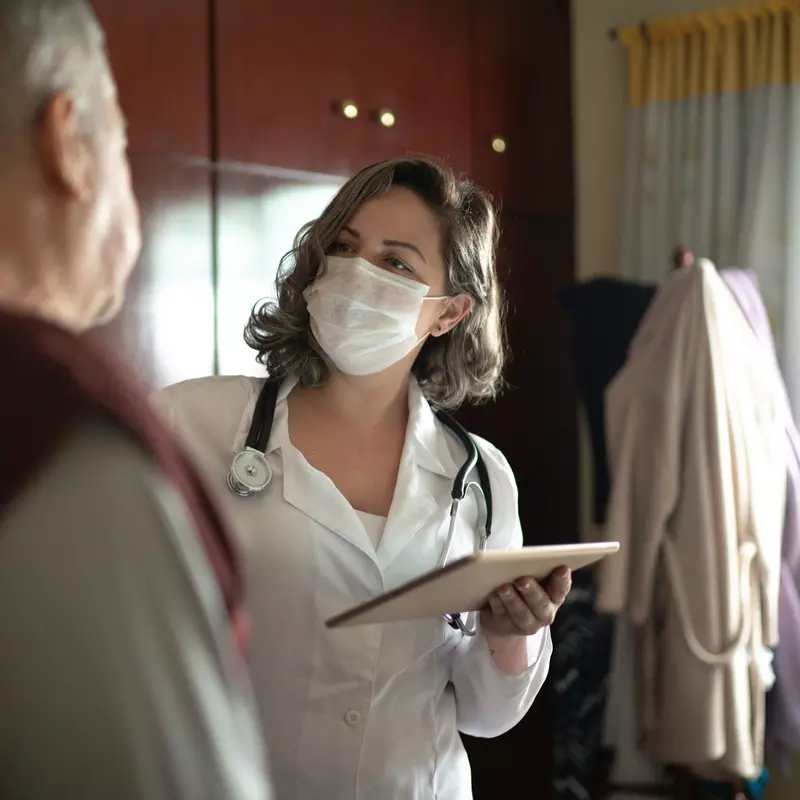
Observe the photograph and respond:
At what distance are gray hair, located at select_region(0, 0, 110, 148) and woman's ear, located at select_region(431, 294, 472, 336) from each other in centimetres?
97

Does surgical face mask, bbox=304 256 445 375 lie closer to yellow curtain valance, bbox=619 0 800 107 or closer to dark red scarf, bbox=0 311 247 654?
dark red scarf, bbox=0 311 247 654

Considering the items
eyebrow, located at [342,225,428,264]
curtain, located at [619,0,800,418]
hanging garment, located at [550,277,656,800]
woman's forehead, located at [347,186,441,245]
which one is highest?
curtain, located at [619,0,800,418]

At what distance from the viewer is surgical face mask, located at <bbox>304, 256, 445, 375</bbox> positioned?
1.39 metres

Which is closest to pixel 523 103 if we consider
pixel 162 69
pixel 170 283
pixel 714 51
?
pixel 714 51

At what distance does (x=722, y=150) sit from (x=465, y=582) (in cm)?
204

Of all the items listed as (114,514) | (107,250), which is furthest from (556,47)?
(114,514)

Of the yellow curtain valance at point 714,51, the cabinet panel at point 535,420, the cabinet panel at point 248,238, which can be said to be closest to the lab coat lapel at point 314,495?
the cabinet panel at point 248,238

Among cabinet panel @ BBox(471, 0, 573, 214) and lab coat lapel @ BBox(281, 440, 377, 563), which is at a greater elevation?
cabinet panel @ BBox(471, 0, 573, 214)

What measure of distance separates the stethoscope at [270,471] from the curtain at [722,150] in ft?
4.56

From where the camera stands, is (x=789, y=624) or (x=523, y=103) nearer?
(x=789, y=624)

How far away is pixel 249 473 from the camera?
4.08 feet

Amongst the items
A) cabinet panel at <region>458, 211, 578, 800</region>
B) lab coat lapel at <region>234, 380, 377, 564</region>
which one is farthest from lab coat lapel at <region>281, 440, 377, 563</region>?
cabinet panel at <region>458, 211, 578, 800</region>

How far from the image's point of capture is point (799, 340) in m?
2.51

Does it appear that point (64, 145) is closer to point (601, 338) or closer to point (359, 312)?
point (359, 312)
